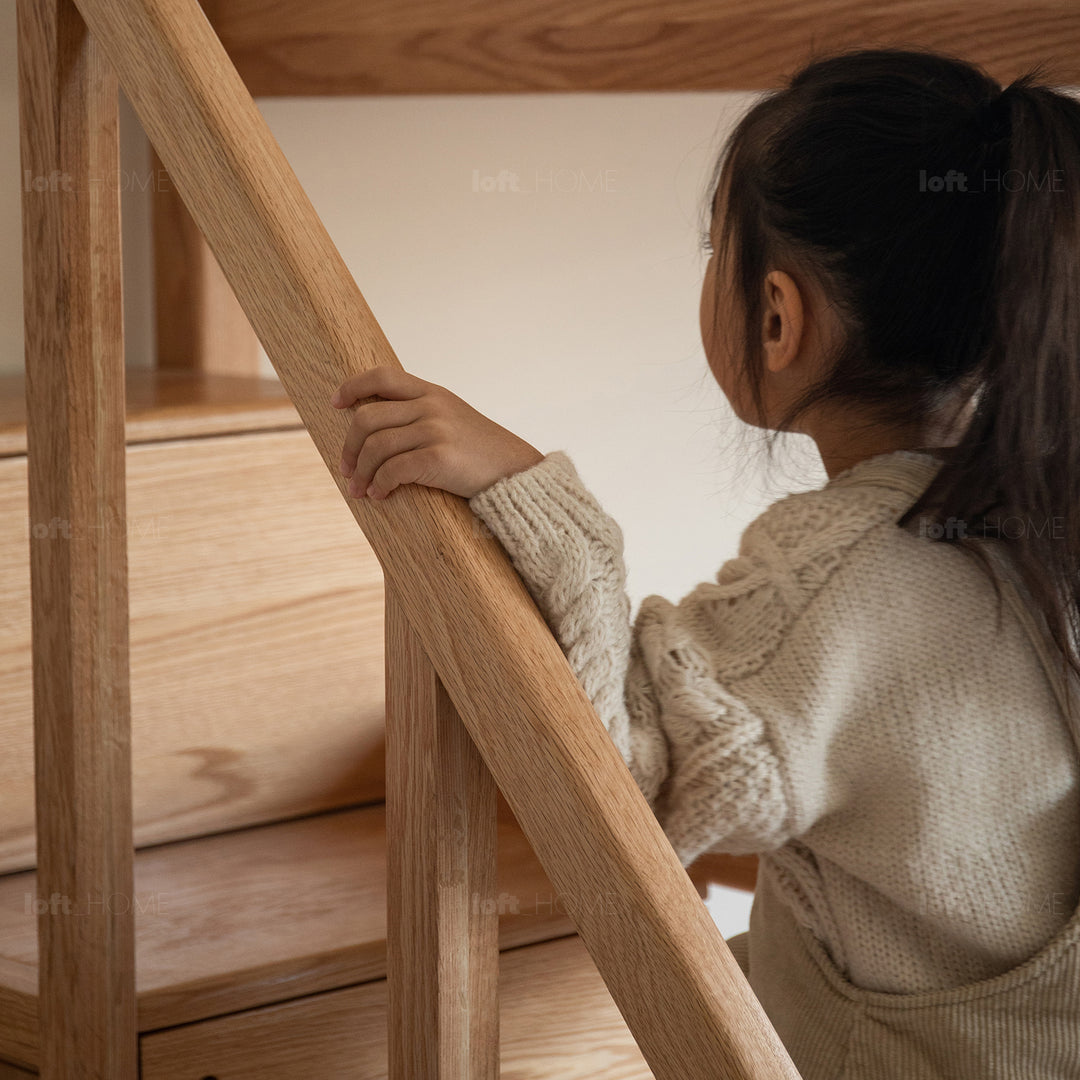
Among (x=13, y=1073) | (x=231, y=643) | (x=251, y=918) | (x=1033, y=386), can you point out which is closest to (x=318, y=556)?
(x=231, y=643)

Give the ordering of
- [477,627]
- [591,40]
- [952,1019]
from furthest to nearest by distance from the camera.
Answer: [591,40], [952,1019], [477,627]

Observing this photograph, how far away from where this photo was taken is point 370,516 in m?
0.62

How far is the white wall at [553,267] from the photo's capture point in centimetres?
178

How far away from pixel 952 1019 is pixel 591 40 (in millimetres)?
1013

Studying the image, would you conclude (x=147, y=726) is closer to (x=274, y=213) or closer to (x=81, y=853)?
(x=81, y=853)

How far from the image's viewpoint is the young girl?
72 centimetres

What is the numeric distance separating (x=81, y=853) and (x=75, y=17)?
1.74 ft

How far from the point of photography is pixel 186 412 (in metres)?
1.21

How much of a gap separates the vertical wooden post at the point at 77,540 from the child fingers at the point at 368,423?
30 cm

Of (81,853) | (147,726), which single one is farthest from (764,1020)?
(147,726)

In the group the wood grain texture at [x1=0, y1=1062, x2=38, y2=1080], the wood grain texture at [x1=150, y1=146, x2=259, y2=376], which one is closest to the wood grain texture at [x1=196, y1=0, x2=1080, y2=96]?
the wood grain texture at [x1=150, y1=146, x2=259, y2=376]

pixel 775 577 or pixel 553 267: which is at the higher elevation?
pixel 553 267

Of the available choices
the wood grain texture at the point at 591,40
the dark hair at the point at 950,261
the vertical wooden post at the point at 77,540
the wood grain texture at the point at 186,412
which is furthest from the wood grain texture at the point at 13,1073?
the wood grain texture at the point at 591,40

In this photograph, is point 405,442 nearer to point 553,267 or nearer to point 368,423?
point 368,423
